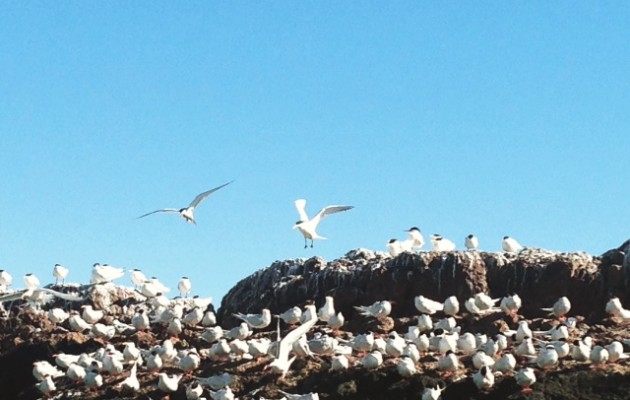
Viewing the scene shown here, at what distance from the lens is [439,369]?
36125 mm

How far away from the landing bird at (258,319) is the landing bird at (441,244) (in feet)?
18.8

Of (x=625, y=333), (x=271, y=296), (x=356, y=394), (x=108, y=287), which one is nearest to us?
(x=356, y=394)

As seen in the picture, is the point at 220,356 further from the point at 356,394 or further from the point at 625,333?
the point at 625,333

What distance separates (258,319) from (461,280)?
5.80 m

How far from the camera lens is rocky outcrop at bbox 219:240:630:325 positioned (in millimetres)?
41594

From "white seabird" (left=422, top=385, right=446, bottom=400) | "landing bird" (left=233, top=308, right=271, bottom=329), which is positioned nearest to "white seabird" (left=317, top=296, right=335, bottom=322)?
"landing bird" (left=233, top=308, right=271, bottom=329)

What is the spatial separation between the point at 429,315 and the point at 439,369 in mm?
5205

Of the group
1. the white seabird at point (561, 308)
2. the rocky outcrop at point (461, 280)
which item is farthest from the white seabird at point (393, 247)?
Result: the white seabird at point (561, 308)

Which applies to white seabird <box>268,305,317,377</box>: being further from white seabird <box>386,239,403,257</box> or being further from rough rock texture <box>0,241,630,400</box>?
white seabird <box>386,239,403,257</box>

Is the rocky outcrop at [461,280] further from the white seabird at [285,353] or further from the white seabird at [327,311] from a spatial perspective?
the white seabird at [285,353]

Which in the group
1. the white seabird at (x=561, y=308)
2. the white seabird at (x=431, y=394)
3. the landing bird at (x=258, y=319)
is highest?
the landing bird at (x=258, y=319)

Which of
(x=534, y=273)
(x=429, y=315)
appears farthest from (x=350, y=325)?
(x=534, y=273)

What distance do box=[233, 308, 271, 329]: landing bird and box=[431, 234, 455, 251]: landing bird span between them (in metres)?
5.73

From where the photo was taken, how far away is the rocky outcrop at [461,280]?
41.6 metres
